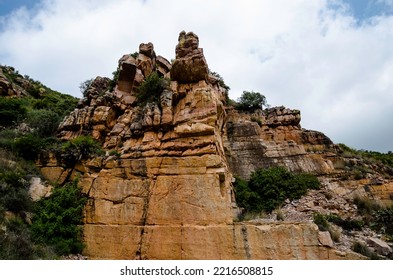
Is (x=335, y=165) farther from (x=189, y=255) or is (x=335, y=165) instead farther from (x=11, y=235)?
(x=11, y=235)

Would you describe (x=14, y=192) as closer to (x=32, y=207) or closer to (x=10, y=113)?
(x=32, y=207)

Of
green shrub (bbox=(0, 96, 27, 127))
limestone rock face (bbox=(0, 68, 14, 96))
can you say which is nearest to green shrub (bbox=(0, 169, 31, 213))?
green shrub (bbox=(0, 96, 27, 127))

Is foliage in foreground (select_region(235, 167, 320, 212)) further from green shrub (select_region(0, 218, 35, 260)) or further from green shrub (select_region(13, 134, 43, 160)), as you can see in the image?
green shrub (select_region(13, 134, 43, 160))

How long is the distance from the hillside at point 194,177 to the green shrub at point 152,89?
0.09 m

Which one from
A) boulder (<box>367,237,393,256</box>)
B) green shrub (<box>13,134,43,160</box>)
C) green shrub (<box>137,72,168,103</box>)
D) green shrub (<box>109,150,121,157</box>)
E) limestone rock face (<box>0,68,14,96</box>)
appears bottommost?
boulder (<box>367,237,393,256</box>)

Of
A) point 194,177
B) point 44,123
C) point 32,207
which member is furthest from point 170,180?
point 44,123

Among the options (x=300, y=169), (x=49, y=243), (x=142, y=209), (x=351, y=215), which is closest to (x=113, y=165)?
(x=142, y=209)

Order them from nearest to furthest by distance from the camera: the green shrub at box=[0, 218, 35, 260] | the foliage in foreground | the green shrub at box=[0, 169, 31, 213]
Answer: the green shrub at box=[0, 218, 35, 260]
the green shrub at box=[0, 169, 31, 213]
the foliage in foreground

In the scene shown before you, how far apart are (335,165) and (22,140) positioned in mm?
20820

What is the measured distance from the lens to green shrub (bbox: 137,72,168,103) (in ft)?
51.8

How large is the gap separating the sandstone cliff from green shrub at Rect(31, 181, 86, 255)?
18.7 inches

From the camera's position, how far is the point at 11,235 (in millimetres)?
9969

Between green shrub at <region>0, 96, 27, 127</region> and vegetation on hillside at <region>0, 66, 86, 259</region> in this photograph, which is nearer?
vegetation on hillside at <region>0, 66, 86, 259</region>

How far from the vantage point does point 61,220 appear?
1240cm
